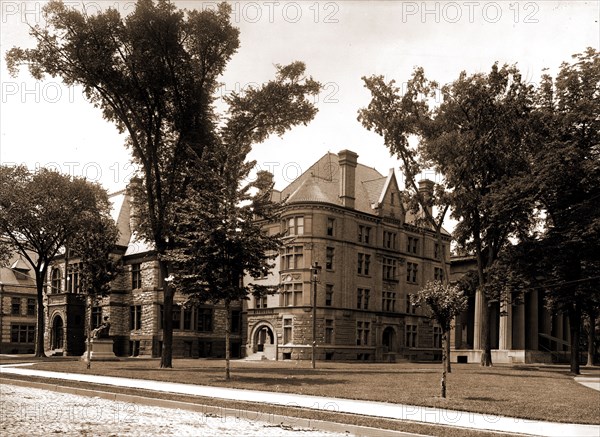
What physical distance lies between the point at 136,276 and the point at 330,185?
1995 cm

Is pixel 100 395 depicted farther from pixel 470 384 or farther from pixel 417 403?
pixel 470 384

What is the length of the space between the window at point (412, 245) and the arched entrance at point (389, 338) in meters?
8.67

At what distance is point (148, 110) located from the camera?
34.1m

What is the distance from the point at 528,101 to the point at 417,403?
2486 centimetres

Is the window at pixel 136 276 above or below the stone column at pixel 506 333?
above

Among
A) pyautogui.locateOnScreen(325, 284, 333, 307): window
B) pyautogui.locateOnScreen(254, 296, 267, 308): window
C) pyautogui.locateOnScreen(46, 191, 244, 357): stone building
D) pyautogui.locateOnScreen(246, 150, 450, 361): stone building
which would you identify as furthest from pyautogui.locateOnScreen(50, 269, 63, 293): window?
pyautogui.locateOnScreen(325, 284, 333, 307): window

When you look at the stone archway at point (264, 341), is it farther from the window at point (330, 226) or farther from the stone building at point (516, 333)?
the stone building at point (516, 333)

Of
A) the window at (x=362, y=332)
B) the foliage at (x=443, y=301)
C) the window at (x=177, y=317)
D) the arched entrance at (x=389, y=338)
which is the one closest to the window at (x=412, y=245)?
the arched entrance at (x=389, y=338)

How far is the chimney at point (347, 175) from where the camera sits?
5772cm

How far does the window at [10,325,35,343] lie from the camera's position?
228ft

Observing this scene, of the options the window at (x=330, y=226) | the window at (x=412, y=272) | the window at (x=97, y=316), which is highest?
the window at (x=330, y=226)

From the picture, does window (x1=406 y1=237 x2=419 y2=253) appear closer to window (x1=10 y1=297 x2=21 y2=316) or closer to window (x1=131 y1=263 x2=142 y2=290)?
window (x1=131 y1=263 x2=142 y2=290)

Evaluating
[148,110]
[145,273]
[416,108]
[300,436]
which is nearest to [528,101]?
[416,108]

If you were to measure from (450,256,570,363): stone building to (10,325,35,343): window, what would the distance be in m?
46.1
